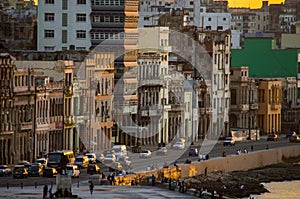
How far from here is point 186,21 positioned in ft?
605

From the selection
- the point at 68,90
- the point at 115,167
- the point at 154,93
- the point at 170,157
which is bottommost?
the point at 115,167

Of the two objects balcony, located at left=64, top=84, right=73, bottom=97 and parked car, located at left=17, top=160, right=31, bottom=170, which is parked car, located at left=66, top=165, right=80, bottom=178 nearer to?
parked car, located at left=17, top=160, right=31, bottom=170

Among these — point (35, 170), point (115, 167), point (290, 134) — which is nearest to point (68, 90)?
point (115, 167)

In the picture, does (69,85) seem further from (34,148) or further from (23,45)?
(23,45)

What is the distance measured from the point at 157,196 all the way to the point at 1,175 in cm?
1263

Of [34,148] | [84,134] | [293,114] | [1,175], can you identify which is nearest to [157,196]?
[1,175]

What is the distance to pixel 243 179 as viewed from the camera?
141 meters

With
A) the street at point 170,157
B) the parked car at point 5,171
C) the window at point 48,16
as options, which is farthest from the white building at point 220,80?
the parked car at point 5,171

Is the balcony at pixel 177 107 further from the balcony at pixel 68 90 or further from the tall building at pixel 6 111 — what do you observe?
the tall building at pixel 6 111

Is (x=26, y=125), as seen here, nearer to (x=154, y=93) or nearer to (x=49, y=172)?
(x=49, y=172)

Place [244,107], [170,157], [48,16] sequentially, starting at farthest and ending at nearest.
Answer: [244,107] < [48,16] < [170,157]

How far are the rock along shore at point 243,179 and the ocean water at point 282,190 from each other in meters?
0.79

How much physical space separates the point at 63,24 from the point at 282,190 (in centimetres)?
3309

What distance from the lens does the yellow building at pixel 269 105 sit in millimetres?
186125
